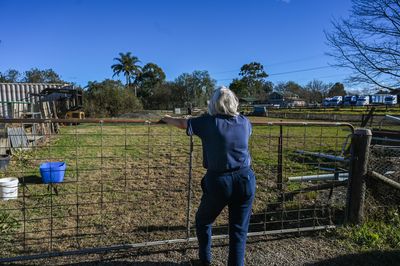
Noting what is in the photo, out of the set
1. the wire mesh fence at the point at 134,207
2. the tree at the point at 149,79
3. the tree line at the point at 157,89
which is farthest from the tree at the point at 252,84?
the wire mesh fence at the point at 134,207

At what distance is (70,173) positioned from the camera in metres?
6.33

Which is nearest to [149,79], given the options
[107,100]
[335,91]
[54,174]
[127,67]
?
[127,67]

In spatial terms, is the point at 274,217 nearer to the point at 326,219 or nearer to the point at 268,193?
the point at 326,219

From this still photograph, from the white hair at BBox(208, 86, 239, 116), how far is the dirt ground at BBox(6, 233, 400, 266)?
4.98 feet

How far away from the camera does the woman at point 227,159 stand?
228 cm

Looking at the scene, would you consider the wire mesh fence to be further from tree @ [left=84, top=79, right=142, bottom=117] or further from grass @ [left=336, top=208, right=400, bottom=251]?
Result: tree @ [left=84, top=79, right=142, bottom=117]

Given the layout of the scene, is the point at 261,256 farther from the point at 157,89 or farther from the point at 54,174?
the point at 157,89

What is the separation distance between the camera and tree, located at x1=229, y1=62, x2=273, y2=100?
80.2 metres

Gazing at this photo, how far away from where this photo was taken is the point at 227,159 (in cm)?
227

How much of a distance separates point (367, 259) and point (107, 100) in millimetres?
27891

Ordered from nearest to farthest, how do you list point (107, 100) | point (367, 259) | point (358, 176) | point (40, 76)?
point (367, 259) < point (358, 176) < point (107, 100) < point (40, 76)

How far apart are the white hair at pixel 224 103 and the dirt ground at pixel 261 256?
4.98 feet

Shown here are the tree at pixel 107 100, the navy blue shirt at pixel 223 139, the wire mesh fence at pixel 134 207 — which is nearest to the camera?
the navy blue shirt at pixel 223 139

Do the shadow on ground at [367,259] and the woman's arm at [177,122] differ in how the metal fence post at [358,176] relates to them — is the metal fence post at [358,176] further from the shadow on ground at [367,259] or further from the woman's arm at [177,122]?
the woman's arm at [177,122]
